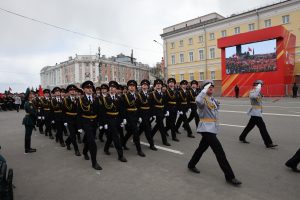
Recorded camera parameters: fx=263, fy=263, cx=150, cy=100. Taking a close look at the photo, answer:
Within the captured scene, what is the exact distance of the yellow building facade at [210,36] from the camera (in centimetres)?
3681

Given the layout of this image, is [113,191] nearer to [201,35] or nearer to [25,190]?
[25,190]

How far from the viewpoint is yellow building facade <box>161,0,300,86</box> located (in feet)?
121

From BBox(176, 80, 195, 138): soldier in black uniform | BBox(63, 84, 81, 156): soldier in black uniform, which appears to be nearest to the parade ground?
BBox(63, 84, 81, 156): soldier in black uniform

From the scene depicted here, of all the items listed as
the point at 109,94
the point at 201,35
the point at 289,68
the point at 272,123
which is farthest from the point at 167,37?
the point at 109,94

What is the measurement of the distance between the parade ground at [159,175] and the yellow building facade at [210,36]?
31.8 meters

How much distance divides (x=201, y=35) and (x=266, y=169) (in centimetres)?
4438

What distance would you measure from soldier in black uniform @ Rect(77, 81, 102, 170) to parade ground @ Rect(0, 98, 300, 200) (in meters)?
0.46

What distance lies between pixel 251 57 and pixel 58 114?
80.8 feet

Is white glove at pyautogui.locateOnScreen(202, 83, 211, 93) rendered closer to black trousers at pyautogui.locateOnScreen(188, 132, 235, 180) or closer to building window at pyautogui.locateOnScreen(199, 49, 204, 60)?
black trousers at pyautogui.locateOnScreen(188, 132, 235, 180)

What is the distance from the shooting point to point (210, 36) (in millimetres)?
46031

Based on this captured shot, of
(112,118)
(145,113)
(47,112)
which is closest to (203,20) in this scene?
(47,112)

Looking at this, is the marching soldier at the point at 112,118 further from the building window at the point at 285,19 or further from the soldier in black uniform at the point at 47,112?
the building window at the point at 285,19

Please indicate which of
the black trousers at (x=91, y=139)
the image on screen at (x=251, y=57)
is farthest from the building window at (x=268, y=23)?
the black trousers at (x=91, y=139)

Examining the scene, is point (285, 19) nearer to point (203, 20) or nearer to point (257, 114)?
point (203, 20)
